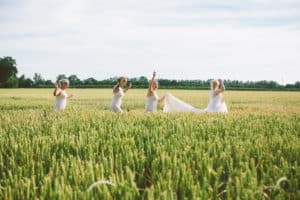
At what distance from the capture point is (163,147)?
14.2 ft

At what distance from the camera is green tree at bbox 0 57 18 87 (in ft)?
341

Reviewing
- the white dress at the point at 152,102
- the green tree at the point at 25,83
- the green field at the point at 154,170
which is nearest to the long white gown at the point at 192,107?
the white dress at the point at 152,102

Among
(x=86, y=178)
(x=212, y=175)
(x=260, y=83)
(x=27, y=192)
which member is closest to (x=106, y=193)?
(x=86, y=178)

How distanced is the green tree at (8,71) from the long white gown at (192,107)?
319 ft

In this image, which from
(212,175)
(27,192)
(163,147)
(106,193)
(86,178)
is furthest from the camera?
(163,147)

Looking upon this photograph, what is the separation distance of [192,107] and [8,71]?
107 meters

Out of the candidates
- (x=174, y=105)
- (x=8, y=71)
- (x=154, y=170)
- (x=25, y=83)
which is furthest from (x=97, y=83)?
(x=154, y=170)

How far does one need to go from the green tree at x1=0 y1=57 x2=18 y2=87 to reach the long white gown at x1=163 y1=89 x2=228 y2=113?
97.3m

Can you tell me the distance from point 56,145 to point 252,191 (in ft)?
10.3

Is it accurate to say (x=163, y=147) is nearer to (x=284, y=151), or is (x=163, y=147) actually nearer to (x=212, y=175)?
(x=212, y=175)

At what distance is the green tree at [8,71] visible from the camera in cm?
10399

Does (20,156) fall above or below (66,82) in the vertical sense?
below

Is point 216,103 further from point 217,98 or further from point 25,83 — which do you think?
point 25,83

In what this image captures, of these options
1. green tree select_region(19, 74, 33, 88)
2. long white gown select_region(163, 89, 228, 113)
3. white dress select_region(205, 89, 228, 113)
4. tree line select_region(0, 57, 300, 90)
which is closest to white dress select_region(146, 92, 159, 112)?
long white gown select_region(163, 89, 228, 113)
